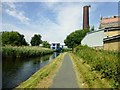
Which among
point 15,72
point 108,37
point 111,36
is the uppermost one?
point 111,36

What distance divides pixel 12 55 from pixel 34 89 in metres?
25.7

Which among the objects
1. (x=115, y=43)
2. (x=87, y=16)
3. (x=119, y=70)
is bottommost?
(x=119, y=70)

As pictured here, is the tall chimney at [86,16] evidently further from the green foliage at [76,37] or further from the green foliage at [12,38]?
the green foliage at [12,38]

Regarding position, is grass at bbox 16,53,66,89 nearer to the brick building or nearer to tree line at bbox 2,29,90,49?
the brick building

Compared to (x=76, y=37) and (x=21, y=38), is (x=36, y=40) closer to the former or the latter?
(x=21, y=38)

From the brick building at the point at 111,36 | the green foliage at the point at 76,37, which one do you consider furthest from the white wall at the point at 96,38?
the green foliage at the point at 76,37

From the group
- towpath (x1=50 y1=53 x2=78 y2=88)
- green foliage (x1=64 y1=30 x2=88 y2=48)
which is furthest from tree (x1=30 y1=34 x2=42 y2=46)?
towpath (x1=50 y1=53 x2=78 y2=88)

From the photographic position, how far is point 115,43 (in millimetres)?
24219

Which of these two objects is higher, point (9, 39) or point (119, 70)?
point (9, 39)

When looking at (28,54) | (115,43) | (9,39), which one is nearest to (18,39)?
(9,39)

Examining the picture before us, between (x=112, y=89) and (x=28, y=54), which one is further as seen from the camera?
(x=28, y=54)

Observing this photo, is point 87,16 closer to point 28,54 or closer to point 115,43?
point 28,54

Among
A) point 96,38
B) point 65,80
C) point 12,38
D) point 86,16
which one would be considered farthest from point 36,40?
point 65,80

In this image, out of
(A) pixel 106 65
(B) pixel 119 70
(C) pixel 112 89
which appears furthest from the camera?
(A) pixel 106 65
